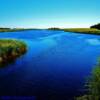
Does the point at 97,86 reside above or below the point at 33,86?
above

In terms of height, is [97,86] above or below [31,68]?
above

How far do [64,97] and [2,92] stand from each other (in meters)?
3.61

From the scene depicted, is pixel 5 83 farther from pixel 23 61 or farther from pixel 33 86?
pixel 23 61

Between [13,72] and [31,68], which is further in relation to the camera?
[31,68]

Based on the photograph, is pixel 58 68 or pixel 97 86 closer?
pixel 97 86

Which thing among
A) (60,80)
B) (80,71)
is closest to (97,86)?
(60,80)

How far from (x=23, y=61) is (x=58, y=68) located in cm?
565

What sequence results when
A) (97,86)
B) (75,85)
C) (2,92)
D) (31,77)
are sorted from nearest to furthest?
(97,86)
(2,92)
(75,85)
(31,77)

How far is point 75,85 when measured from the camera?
18.8 meters

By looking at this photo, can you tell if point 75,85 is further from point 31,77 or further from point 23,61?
point 23,61

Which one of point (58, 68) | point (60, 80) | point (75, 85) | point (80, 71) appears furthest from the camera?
point (58, 68)

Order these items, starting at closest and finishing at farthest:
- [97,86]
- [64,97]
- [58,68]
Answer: [97,86] < [64,97] < [58,68]

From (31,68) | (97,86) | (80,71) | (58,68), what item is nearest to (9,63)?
(31,68)

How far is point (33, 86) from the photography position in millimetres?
18828
